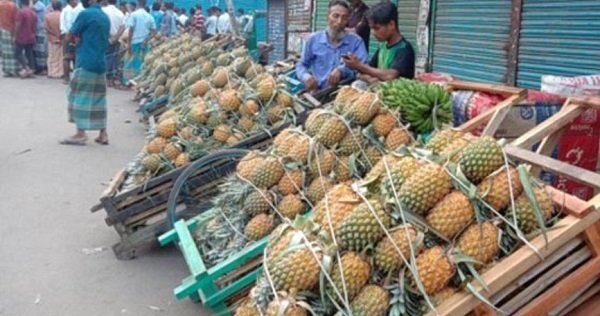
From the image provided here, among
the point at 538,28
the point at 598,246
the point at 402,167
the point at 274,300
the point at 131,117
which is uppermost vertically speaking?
the point at 538,28

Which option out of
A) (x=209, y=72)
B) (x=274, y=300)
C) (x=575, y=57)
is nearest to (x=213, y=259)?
(x=274, y=300)

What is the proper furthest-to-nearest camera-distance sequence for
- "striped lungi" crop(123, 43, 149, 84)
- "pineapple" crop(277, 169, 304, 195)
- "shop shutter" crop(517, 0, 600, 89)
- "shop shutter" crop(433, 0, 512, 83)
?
1. "striped lungi" crop(123, 43, 149, 84)
2. "shop shutter" crop(433, 0, 512, 83)
3. "shop shutter" crop(517, 0, 600, 89)
4. "pineapple" crop(277, 169, 304, 195)

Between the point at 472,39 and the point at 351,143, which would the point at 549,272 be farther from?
the point at 472,39

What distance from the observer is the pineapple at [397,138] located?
3.62 meters

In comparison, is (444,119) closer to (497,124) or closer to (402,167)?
(497,124)

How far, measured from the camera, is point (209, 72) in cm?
766

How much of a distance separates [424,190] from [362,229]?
0.27 meters

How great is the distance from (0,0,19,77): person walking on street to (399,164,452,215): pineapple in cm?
1545

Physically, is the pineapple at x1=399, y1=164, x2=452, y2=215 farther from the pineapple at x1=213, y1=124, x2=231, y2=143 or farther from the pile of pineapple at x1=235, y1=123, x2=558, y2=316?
the pineapple at x1=213, y1=124, x2=231, y2=143

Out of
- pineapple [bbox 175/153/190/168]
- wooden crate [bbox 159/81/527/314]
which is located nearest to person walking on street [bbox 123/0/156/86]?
pineapple [bbox 175/153/190/168]

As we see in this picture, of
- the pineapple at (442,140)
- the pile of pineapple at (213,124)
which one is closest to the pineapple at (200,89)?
the pile of pineapple at (213,124)

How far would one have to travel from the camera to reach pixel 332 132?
3668 millimetres

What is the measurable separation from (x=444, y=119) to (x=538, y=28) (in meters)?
2.71

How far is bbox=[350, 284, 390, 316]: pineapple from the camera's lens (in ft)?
6.95
